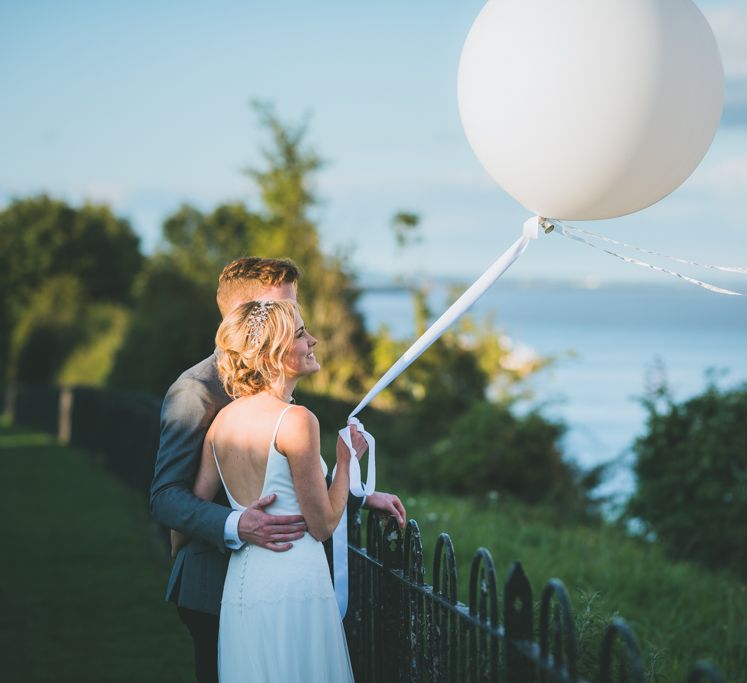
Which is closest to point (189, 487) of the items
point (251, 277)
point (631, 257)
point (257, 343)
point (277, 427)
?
point (277, 427)

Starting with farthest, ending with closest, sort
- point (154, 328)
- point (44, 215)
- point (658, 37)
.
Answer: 1. point (44, 215)
2. point (154, 328)
3. point (658, 37)

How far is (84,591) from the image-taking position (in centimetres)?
776

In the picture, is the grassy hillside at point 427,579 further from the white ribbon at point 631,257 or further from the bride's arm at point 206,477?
the bride's arm at point 206,477

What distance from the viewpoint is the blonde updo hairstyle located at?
3.13 meters

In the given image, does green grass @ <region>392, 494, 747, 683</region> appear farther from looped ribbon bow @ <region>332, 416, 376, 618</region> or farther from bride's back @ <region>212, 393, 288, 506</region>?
bride's back @ <region>212, 393, 288, 506</region>

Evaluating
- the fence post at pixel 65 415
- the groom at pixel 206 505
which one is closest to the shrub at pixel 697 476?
the groom at pixel 206 505

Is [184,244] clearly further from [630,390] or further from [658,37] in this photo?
[658,37]

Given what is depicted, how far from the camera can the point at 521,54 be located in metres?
3.46

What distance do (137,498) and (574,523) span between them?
5.47 m

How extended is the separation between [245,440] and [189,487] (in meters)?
0.39

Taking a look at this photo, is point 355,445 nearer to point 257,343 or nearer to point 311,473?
point 311,473

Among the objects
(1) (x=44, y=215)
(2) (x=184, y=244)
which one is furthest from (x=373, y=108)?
(2) (x=184, y=244)

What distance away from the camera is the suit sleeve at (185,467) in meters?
3.26

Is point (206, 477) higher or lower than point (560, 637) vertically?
higher
